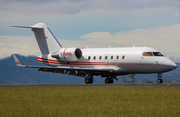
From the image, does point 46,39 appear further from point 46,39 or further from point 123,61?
point 123,61

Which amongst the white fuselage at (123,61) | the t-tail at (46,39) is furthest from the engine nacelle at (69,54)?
the t-tail at (46,39)

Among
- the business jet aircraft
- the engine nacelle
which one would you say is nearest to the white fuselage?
the business jet aircraft

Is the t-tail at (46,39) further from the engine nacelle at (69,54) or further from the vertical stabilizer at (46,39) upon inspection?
the engine nacelle at (69,54)

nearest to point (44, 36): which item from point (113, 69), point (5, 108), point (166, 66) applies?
point (113, 69)

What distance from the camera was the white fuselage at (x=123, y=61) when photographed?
36000 millimetres

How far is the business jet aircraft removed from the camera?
36.5 m

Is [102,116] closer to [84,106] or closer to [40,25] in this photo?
[84,106]

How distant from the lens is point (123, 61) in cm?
3822

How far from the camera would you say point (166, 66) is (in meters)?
35.3

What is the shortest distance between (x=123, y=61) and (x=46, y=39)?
1332cm

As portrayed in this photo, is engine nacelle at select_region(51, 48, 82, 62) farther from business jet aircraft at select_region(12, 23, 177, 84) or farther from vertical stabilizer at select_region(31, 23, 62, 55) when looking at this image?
vertical stabilizer at select_region(31, 23, 62, 55)

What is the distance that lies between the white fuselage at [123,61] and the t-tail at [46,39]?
6.64ft

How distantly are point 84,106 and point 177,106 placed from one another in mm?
4451

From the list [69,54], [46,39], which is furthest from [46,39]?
[69,54]
